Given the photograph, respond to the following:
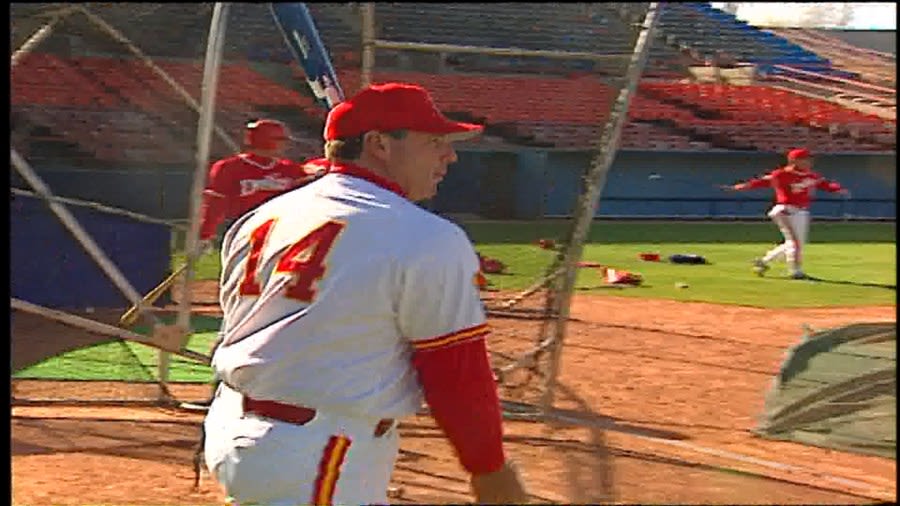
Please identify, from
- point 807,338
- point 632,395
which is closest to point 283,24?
point 632,395

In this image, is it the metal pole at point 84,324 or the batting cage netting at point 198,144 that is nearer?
the metal pole at point 84,324

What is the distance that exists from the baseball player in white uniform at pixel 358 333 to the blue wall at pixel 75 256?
9.43 meters

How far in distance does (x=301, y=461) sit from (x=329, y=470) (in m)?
0.06

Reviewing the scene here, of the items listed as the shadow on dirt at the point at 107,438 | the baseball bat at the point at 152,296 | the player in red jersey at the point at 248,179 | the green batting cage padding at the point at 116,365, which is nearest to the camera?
the shadow on dirt at the point at 107,438

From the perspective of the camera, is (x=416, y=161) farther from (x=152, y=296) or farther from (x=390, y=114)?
(x=152, y=296)

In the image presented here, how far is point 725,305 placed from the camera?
1339 cm

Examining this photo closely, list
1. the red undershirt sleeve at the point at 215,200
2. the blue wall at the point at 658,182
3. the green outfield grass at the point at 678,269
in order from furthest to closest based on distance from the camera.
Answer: the blue wall at the point at 658,182, the green outfield grass at the point at 678,269, the red undershirt sleeve at the point at 215,200

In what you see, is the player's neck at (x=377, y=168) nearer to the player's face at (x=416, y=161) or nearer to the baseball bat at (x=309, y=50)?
the player's face at (x=416, y=161)

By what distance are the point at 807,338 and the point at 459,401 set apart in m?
7.38

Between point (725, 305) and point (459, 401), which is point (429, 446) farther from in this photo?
point (725, 305)

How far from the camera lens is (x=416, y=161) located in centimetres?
267

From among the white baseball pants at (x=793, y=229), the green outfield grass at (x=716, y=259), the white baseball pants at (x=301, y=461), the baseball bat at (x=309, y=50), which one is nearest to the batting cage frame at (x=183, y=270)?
the baseball bat at (x=309, y=50)

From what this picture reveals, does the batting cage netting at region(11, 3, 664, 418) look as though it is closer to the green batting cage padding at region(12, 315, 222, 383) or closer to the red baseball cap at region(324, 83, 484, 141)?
the green batting cage padding at region(12, 315, 222, 383)

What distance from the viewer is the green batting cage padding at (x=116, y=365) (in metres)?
8.74
